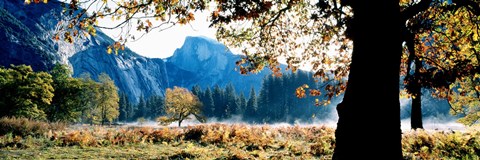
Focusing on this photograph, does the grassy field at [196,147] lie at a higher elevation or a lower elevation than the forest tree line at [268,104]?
lower

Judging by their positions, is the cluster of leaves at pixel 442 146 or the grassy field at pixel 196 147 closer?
the cluster of leaves at pixel 442 146

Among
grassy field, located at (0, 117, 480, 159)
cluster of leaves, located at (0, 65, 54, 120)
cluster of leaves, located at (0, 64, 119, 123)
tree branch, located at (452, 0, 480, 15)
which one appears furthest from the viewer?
cluster of leaves, located at (0, 64, 119, 123)

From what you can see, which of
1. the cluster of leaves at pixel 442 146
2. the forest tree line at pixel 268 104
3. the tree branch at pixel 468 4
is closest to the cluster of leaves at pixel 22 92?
the cluster of leaves at pixel 442 146

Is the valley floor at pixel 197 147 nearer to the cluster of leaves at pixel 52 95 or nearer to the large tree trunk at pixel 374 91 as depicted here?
the large tree trunk at pixel 374 91

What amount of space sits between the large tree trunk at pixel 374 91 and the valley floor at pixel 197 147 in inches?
206

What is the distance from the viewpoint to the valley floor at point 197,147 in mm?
A: 10375

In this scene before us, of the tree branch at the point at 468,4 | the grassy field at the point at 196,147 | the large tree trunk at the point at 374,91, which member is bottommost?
the grassy field at the point at 196,147

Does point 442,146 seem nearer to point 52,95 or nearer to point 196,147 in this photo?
point 196,147

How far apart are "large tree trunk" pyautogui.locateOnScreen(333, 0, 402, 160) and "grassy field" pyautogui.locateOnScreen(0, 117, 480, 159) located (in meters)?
5.26

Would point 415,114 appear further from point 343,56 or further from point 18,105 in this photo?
point 18,105

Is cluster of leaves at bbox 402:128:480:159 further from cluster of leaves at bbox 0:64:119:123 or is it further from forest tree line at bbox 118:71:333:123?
forest tree line at bbox 118:71:333:123

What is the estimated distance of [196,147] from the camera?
505 inches

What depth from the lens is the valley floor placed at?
1038 centimetres

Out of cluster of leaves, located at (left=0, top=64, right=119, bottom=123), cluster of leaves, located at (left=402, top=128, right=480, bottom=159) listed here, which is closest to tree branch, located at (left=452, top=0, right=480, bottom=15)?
cluster of leaves, located at (left=402, top=128, right=480, bottom=159)
